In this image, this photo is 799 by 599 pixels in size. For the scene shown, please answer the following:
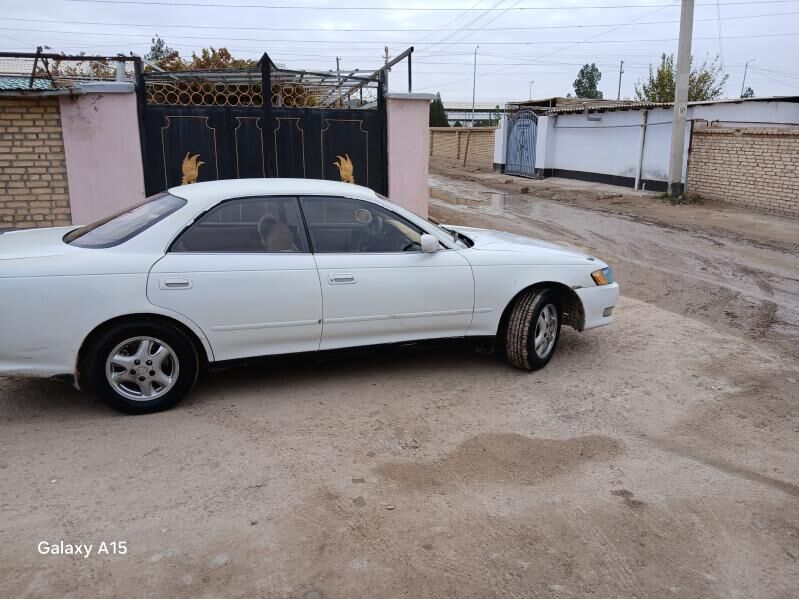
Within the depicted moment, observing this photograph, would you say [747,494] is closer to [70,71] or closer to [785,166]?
[70,71]

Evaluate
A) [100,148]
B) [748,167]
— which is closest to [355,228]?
[100,148]

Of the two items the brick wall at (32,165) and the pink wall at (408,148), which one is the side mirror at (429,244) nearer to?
the pink wall at (408,148)

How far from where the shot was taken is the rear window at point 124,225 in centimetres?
439

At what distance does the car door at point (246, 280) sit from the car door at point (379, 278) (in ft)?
0.37

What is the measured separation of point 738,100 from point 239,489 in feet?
59.9

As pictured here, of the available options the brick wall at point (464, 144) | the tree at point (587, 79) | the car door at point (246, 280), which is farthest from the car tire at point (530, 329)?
the tree at point (587, 79)

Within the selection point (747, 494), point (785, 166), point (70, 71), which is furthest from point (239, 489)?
point (785, 166)

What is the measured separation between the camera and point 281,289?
176 inches

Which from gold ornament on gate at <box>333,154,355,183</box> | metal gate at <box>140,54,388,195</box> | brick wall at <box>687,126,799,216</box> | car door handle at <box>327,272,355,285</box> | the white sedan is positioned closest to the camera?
the white sedan

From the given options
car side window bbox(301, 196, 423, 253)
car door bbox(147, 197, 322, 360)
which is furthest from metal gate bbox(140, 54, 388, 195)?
car door bbox(147, 197, 322, 360)

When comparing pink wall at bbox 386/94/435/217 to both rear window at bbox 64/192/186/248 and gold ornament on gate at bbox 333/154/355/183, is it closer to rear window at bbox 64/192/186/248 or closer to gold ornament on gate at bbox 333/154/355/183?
gold ornament on gate at bbox 333/154/355/183

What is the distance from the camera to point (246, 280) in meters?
4.39

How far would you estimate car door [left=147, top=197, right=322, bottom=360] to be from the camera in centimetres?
428

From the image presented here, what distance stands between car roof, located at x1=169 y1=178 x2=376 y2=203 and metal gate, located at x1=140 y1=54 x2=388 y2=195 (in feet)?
12.9
